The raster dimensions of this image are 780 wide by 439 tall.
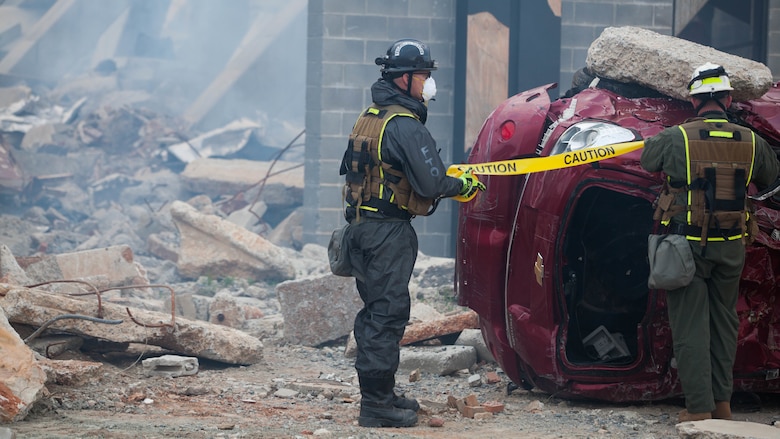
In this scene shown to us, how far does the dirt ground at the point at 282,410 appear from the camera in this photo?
14.2 feet

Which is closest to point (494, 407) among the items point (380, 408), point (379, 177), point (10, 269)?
point (380, 408)

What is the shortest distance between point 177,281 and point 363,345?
5539 millimetres

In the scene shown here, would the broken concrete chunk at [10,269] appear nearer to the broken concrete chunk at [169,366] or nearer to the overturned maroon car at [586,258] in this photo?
the broken concrete chunk at [169,366]

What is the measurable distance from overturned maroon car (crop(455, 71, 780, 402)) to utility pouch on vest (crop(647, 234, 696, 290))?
262mm

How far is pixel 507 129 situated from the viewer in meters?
5.09

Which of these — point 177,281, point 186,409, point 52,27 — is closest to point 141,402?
point 186,409

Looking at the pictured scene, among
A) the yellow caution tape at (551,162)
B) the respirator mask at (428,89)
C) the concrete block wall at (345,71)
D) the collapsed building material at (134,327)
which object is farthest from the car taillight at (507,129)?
the concrete block wall at (345,71)

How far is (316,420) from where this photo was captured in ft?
15.6

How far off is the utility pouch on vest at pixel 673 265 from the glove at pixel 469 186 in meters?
0.93

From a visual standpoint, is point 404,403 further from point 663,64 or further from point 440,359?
point 663,64

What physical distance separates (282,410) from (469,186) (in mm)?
1451

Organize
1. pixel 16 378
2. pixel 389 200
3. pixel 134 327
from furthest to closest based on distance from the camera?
pixel 134 327 → pixel 389 200 → pixel 16 378

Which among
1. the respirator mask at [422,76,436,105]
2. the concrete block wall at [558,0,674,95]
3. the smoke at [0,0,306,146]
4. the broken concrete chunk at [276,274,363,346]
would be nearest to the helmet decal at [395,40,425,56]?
the respirator mask at [422,76,436,105]

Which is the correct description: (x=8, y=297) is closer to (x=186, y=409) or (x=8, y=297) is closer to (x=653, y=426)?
(x=186, y=409)
